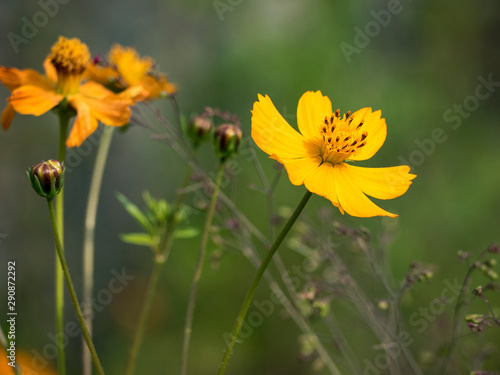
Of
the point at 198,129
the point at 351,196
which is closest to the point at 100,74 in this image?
the point at 198,129

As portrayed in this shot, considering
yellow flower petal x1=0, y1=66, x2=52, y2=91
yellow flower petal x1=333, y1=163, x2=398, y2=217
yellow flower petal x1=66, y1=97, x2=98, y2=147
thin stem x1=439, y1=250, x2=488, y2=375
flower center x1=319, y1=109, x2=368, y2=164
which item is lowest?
thin stem x1=439, y1=250, x2=488, y2=375

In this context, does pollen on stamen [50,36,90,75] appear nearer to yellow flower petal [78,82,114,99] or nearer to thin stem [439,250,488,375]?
yellow flower petal [78,82,114,99]

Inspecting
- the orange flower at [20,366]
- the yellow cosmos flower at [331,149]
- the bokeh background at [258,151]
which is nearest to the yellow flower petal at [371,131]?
the yellow cosmos flower at [331,149]

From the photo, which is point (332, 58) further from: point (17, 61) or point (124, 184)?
point (17, 61)

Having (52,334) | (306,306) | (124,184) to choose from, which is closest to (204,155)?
(124,184)

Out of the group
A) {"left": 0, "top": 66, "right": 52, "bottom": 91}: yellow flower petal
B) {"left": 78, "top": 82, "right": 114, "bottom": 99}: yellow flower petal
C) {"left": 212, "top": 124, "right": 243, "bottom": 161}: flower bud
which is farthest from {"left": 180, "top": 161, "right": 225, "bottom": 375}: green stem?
{"left": 0, "top": 66, "right": 52, "bottom": 91}: yellow flower petal
